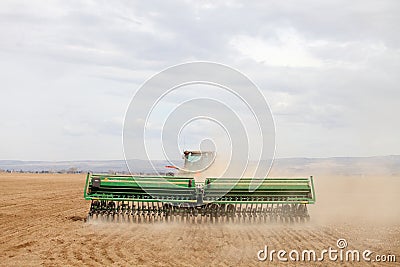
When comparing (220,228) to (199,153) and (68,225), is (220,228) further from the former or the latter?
(199,153)

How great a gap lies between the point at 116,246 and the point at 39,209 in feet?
33.0

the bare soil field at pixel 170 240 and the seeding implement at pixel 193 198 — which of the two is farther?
the seeding implement at pixel 193 198

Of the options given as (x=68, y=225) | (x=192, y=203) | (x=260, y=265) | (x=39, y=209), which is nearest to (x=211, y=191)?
(x=192, y=203)

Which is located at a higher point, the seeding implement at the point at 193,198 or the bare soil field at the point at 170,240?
the seeding implement at the point at 193,198

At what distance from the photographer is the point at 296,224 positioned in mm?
16547

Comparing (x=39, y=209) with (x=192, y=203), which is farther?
(x=39, y=209)

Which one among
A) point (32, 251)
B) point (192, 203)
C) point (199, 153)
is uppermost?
point (199, 153)

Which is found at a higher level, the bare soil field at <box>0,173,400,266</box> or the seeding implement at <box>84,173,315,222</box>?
the seeding implement at <box>84,173,315,222</box>

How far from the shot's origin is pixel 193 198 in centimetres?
1673

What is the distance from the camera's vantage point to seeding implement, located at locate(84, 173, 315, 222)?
16.5 m

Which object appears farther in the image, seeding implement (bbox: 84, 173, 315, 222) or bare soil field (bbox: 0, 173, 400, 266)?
seeding implement (bbox: 84, 173, 315, 222)

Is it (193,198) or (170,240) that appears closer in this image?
(170,240)

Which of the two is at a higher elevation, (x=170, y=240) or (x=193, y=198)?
(x=193, y=198)

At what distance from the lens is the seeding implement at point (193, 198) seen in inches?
651
